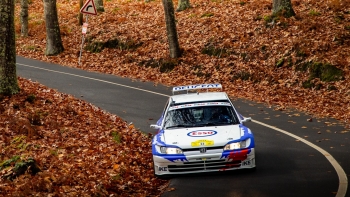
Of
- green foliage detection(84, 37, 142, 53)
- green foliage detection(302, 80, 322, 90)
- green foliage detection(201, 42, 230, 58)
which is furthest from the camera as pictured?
green foliage detection(84, 37, 142, 53)

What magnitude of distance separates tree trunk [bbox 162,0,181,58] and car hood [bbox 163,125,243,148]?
13.8 m

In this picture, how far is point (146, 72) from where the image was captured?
79.5 feet

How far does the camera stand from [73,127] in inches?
531

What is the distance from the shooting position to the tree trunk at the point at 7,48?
13.7 meters

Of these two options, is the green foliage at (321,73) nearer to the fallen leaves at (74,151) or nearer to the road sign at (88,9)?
the fallen leaves at (74,151)

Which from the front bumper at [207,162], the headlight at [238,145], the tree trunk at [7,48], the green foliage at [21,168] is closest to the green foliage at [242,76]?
the tree trunk at [7,48]

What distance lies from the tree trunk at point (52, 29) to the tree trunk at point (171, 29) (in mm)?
8027

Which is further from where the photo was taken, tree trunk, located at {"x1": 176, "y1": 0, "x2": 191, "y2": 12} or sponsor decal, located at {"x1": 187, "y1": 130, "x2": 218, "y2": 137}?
tree trunk, located at {"x1": 176, "y1": 0, "x2": 191, "y2": 12}

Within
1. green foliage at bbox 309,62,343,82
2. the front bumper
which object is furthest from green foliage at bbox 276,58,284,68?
the front bumper

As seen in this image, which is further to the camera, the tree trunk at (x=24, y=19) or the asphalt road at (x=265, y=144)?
the tree trunk at (x=24, y=19)

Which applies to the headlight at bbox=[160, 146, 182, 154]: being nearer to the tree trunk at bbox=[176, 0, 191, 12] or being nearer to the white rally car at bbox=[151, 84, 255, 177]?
the white rally car at bbox=[151, 84, 255, 177]

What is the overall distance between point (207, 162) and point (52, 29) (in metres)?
21.2

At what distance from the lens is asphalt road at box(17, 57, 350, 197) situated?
30.0 ft

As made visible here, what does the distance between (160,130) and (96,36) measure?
20396mm
